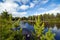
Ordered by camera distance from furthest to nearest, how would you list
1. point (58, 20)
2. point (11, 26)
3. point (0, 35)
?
point (58, 20)
point (11, 26)
point (0, 35)

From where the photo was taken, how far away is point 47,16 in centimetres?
11531

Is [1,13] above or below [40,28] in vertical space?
above

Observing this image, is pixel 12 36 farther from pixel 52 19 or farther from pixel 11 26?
pixel 52 19

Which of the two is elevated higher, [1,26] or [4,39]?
[1,26]

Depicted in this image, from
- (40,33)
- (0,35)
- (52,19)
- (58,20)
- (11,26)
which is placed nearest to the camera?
(0,35)

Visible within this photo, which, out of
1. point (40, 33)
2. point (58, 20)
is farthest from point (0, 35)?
point (58, 20)

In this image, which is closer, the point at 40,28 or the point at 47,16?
the point at 40,28

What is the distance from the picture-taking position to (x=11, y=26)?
15.4 metres

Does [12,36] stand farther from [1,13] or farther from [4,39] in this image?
[1,13]

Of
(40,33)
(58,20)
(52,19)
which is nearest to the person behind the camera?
(40,33)

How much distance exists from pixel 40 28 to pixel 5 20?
595 cm

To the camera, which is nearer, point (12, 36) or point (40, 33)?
point (12, 36)

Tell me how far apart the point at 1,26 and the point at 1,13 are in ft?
5.94

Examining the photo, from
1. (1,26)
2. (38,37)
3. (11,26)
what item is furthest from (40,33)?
(1,26)
